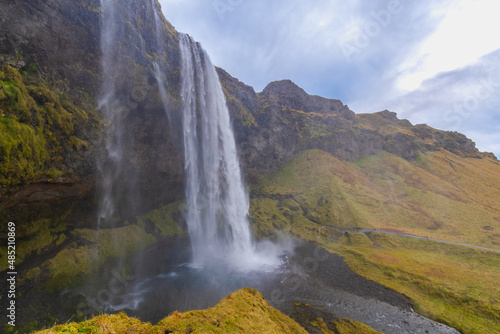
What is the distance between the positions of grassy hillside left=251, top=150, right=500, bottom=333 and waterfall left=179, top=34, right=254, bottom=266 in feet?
25.9

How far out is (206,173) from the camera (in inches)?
1774

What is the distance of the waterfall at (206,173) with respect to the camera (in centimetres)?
4262

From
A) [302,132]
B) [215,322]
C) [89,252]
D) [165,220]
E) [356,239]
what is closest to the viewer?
[215,322]

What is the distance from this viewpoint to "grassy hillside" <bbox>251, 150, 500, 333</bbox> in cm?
2645

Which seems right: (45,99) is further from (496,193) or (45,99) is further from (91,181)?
(496,193)

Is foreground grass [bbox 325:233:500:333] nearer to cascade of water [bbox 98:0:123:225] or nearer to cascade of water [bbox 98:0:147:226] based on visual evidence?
cascade of water [bbox 98:0:147:226]

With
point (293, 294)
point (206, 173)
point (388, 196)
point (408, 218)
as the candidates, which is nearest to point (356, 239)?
point (408, 218)

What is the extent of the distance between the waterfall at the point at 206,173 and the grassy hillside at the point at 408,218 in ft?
25.9

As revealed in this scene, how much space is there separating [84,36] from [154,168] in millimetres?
21327

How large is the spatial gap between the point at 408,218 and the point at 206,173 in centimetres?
4958

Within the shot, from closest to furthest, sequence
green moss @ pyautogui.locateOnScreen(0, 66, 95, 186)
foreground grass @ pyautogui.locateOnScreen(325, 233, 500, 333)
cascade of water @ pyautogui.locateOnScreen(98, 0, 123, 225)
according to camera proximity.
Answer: green moss @ pyautogui.locateOnScreen(0, 66, 95, 186) → foreground grass @ pyautogui.locateOnScreen(325, 233, 500, 333) → cascade of water @ pyautogui.locateOnScreen(98, 0, 123, 225)

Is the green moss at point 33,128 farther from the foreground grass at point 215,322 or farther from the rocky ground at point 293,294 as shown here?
the foreground grass at point 215,322

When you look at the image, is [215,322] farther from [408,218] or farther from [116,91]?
[408,218]

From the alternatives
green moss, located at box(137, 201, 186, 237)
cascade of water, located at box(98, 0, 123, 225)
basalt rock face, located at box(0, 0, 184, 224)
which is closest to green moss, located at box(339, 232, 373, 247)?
green moss, located at box(137, 201, 186, 237)
